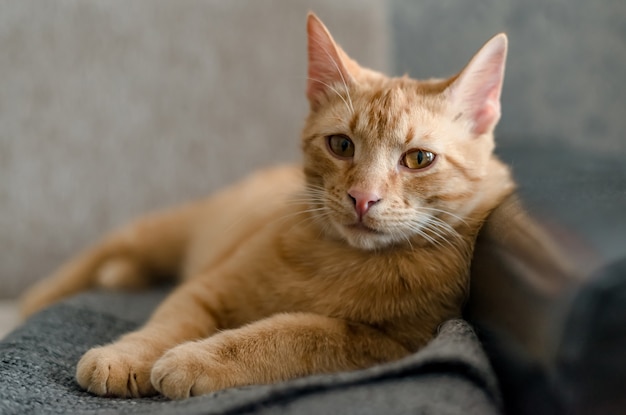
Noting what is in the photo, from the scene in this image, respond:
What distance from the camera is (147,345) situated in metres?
1.16

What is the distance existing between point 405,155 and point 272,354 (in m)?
0.43

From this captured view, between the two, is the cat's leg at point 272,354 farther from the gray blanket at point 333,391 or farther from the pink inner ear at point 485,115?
the pink inner ear at point 485,115

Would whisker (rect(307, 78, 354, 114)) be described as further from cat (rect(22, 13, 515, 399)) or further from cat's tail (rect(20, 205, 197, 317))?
cat's tail (rect(20, 205, 197, 317))

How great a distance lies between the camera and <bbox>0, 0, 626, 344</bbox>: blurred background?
6.64 feet

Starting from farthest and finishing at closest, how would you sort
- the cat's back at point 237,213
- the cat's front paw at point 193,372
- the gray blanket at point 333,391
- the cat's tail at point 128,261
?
1. the cat's tail at point 128,261
2. the cat's back at point 237,213
3. the cat's front paw at point 193,372
4. the gray blanket at point 333,391

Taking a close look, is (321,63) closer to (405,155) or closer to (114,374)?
(405,155)

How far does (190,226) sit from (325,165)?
0.87 metres

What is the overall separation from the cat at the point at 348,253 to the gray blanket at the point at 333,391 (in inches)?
2.5

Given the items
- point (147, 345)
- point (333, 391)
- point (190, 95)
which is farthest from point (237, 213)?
point (333, 391)

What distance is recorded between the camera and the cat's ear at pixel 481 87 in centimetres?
119

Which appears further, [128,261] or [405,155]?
[128,261]

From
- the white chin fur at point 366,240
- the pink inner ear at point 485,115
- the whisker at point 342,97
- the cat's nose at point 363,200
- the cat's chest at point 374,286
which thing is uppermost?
the whisker at point 342,97

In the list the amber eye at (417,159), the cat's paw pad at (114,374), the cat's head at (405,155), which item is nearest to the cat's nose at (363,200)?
the cat's head at (405,155)

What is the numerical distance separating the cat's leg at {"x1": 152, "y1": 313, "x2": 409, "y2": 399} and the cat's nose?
0.21 m
